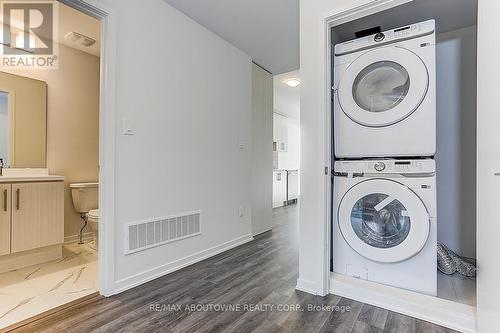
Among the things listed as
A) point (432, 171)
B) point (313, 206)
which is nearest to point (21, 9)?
point (313, 206)

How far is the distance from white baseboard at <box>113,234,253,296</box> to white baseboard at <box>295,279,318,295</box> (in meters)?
1.02

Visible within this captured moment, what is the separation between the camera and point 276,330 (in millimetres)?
1421

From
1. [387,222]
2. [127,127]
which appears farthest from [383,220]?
[127,127]

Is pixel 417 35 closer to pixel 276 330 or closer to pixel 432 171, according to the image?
pixel 432 171

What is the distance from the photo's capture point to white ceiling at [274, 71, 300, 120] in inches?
163

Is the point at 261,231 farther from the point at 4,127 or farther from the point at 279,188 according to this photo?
the point at 4,127

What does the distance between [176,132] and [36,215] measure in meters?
1.49

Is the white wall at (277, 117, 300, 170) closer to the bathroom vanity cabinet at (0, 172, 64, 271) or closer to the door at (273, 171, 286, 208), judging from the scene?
the door at (273, 171, 286, 208)

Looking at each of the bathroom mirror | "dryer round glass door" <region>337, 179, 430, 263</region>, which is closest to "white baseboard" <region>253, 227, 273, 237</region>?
"dryer round glass door" <region>337, 179, 430, 263</region>

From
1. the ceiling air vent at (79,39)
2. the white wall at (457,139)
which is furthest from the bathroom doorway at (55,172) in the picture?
the white wall at (457,139)

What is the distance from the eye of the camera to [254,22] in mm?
2488

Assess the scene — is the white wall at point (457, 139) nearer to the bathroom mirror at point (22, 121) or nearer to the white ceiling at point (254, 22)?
the white ceiling at point (254, 22)

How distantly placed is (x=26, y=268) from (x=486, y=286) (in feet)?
10.8

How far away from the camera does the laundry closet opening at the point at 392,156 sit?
1.65 metres
